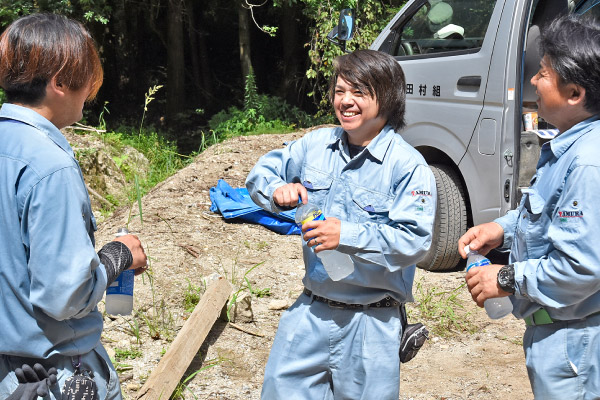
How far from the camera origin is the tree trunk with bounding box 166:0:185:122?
43.3ft

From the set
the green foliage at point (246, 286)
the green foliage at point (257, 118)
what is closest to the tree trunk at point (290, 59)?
the green foliage at point (257, 118)

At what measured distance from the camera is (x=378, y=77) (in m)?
2.78

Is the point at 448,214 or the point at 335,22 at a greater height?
the point at 335,22

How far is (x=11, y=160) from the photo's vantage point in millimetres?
1926

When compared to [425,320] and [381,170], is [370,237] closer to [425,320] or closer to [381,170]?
[381,170]

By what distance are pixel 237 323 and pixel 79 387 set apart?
9.04ft

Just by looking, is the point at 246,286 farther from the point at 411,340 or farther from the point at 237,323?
the point at 411,340

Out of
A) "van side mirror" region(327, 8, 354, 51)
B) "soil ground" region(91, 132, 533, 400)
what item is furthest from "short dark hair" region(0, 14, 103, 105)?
"van side mirror" region(327, 8, 354, 51)

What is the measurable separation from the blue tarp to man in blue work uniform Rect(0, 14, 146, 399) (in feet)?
15.1

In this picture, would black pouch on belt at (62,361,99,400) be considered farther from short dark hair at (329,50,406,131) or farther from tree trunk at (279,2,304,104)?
tree trunk at (279,2,304,104)

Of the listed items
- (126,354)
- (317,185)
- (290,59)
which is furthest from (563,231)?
(290,59)

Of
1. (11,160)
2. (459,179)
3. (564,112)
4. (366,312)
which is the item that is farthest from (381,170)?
(459,179)

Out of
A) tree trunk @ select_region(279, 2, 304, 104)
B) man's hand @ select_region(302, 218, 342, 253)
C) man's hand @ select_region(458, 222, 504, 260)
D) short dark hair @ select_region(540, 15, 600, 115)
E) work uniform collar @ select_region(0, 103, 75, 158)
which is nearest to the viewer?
work uniform collar @ select_region(0, 103, 75, 158)

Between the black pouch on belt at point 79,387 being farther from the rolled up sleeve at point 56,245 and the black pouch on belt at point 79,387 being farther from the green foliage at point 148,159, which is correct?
the green foliage at point 148,159
